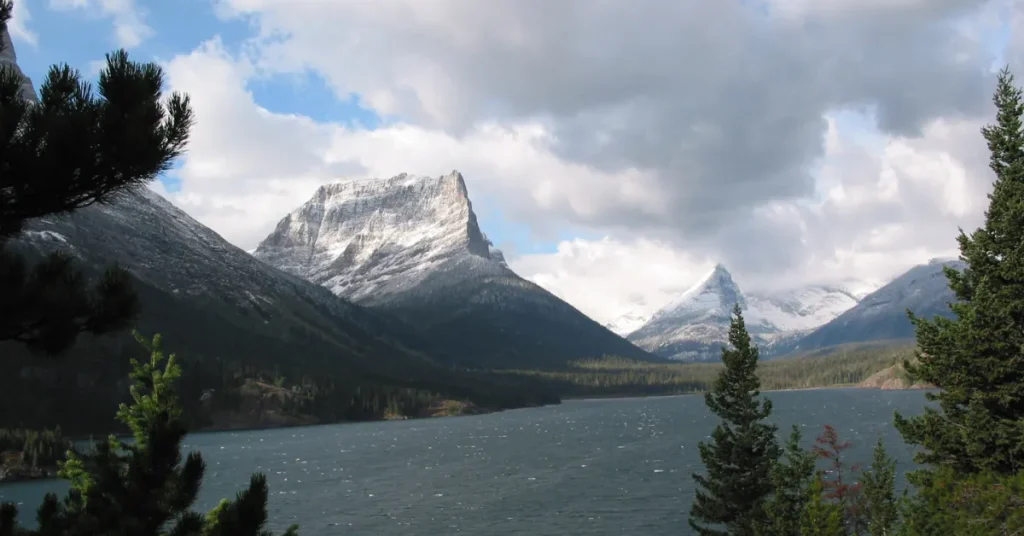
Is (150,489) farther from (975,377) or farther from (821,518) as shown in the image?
(975,377)

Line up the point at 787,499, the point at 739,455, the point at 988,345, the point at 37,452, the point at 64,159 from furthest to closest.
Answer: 1. the point at 37,452
2. the point at 739,455
3. the point at 787,499
4. the point at 988,345
5. the point at 64,159

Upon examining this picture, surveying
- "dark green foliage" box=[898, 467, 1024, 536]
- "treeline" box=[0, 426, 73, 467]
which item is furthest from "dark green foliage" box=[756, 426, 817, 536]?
"treeline" box=[0, 426, 73, 467]

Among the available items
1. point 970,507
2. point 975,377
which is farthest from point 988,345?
point 970,507

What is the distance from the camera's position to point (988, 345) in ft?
99.1

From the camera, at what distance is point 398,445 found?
198m

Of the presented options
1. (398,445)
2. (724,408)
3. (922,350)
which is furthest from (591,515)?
(398,445)

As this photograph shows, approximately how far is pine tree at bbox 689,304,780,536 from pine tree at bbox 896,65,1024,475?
12730 mm

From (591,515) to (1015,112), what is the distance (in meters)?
72.0

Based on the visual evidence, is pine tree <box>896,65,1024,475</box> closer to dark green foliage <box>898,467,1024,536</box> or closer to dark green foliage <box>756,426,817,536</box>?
dark green foliage <box>898,467,1024,536</box>

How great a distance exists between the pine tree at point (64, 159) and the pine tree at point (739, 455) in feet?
122

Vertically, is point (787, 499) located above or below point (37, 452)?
above

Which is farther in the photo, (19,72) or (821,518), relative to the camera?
(821,518)

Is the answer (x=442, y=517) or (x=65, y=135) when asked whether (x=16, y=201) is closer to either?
(x=65, y=135)

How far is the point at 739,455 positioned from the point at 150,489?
34.2 meters
